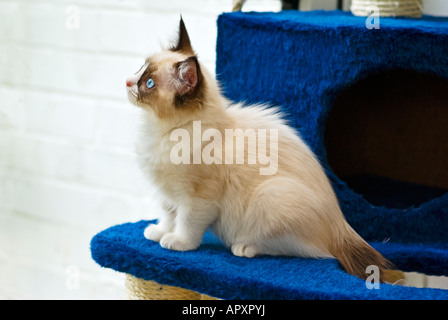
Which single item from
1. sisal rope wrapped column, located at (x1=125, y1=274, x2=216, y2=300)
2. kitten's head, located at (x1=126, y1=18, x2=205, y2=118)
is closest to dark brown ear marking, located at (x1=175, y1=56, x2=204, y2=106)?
kitten's head, located at (x1=126, y1=18, x2=205, y2=118)

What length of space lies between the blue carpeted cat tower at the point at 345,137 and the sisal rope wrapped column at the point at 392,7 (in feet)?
0.14

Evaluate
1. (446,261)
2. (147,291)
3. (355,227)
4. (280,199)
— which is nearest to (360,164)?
(355,227)

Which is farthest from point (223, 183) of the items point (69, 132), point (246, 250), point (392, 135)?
point (69, 132)

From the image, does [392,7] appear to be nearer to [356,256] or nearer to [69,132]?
[356,256]

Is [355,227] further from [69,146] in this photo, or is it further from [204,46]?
[69,146]

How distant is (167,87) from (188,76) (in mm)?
46

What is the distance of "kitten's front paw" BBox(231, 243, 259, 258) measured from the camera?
1158mm

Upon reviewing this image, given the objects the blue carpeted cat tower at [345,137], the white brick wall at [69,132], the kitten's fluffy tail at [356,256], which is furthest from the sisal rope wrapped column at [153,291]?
the white brick wall at [69,132]

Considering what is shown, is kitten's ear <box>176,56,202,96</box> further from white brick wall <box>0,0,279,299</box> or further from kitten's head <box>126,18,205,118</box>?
white brick wall <box>0,0,279,299</box>

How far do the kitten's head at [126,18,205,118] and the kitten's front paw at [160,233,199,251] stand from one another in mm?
245

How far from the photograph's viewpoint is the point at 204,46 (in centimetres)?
175

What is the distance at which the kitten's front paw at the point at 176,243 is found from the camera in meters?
1.16
